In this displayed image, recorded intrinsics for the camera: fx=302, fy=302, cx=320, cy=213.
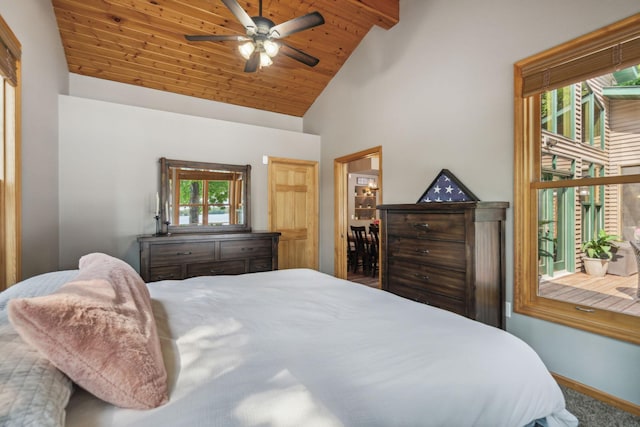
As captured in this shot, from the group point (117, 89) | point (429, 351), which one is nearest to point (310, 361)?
point (429, 351)

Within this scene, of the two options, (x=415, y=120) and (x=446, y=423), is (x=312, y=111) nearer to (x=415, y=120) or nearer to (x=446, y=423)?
(x=415, y=120)

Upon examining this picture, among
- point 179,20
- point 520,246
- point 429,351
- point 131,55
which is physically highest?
point 179,20

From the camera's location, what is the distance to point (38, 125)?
259 centimetres

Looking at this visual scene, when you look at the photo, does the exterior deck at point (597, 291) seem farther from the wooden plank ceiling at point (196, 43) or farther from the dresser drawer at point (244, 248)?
the wooden plank ceiling at point (196, 43)

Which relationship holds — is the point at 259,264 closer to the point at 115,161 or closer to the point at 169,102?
the point at 115,161

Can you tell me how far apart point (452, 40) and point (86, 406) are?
11.5 ft

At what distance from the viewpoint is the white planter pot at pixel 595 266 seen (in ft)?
6.92

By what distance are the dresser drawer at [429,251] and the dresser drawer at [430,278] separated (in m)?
0.05

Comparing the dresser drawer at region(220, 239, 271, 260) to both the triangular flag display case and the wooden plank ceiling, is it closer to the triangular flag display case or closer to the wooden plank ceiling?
the triangular flag display case

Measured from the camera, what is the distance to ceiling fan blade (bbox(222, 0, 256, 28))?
217cm

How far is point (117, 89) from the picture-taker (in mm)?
3916

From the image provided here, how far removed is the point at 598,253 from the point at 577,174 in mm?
577

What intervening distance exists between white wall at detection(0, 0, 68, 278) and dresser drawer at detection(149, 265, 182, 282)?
0.89 meters

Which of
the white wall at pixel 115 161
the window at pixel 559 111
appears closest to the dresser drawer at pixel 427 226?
the window at pixel 559 111
